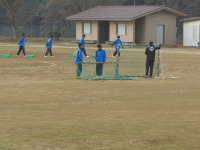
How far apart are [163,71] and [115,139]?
56.3 ft

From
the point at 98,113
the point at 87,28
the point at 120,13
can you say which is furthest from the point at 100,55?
the point at 87,28

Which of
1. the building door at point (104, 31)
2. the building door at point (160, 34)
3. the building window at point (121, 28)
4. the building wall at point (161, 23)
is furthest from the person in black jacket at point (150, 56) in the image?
the building door at point (104, 31)

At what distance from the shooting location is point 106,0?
77250 mm

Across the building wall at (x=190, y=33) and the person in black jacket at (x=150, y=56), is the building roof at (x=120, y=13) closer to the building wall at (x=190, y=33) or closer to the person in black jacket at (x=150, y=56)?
the building wall at (x=190, y=33)

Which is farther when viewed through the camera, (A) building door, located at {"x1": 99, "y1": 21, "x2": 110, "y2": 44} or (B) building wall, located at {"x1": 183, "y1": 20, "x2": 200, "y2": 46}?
(A) building door, located at {"x1": 99, "y1": 21, "x2": 110, "y2": 44}

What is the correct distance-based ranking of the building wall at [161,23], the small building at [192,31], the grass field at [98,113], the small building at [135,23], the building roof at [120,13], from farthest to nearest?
1. the building wall at [161,23]
2. the small building at [135,23]
3. the building roof at [120,13]
4. the small building at [192,31]
5. the grass field at [98,113]

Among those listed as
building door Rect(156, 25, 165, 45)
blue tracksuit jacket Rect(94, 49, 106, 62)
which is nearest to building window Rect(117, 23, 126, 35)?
building door Rect(156, 25, 165, 45)

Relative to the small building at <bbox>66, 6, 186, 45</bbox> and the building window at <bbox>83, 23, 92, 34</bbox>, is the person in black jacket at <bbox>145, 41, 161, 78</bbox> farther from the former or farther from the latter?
the building window at <bbox>83, 23, 92, 34</bbox>

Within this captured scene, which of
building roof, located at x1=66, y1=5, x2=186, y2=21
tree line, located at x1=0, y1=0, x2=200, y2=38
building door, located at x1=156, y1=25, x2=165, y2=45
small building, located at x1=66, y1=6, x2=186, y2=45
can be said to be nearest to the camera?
building roof, located at x1=66, y1=5, x2=186, y2=21

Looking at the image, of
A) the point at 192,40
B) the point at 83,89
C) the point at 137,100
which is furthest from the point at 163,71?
the point at 192,40

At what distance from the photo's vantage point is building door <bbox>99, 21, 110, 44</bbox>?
6141cm

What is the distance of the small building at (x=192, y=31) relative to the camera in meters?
55.0

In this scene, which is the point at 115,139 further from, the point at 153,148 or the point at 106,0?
the point at 106,0

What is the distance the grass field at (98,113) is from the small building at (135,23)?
1310 inches
